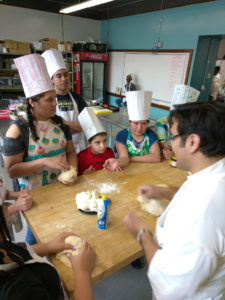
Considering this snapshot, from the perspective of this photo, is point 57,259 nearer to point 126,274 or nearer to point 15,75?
point 126,274

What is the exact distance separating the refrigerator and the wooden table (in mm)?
4835

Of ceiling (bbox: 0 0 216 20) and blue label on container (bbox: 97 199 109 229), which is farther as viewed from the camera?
ceiling (bbox: 0 0 216 20)

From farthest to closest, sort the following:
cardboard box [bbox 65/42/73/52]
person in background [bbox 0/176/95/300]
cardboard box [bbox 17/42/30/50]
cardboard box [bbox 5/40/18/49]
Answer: cardboard box [bbox 65/42/73/52] → cardboard box [bbox 17/42/30/50] → cardboard box [bbox 5/40/18/49] → person in background [bbox 0/176/95/300]

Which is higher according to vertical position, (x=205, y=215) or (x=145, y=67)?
(x=145, y=67)

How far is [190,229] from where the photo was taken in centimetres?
63

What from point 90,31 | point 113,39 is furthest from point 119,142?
point 90,31

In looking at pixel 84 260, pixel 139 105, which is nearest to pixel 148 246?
pixel 84 260

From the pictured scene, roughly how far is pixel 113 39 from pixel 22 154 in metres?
6.46

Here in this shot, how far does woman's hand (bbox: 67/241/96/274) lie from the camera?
2.65 feet

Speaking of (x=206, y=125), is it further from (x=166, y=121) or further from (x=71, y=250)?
(x=166, y=121)

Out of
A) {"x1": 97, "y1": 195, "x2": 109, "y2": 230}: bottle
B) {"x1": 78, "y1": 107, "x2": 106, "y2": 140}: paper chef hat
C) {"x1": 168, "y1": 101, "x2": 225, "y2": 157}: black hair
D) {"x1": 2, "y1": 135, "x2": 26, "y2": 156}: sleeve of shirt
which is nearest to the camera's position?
{"x1": 168, "y1": 101, "x2": 225, "y2": 157}: black hair

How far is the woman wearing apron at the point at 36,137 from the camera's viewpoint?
1319mm

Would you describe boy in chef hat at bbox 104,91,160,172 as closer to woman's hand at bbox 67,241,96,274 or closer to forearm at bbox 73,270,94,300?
woman's hand at bbox 67,241,96,274

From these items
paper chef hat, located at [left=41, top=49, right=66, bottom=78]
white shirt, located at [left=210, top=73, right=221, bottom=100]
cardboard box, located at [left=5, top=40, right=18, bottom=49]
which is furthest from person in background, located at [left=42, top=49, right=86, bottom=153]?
white shirt, located at [left=210, top=73, right=221, bottom=100]
